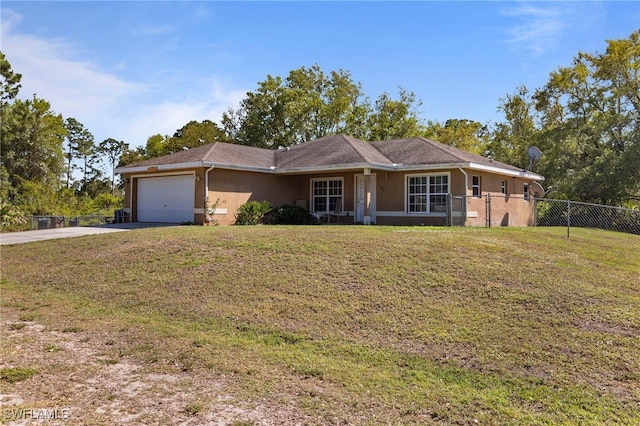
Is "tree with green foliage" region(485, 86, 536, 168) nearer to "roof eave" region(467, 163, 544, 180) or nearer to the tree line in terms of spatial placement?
the tree line

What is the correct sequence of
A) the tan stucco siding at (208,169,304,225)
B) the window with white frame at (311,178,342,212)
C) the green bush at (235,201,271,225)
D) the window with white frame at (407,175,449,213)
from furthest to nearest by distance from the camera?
the window with white frame at (311,178,342,212) → the tan stucco siding at (208,169,304,225) → the green bush at (235,201,271,225) → the window with white frame at (407,175,449,213)

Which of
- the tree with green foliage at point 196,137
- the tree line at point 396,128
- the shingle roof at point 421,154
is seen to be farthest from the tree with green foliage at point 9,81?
the shingle roof at point 421,154

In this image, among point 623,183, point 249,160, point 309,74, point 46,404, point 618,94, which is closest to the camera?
point 46,404

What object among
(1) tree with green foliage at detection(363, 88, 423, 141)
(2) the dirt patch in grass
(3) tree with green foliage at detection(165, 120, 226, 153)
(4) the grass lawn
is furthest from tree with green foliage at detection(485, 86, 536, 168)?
(2) the dirt patch in grass

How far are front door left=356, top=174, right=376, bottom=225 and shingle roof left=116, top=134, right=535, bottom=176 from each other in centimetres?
109

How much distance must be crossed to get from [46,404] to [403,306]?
505 centimetres

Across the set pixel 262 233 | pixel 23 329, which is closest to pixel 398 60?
pixel 262 233

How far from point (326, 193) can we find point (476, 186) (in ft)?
22.4

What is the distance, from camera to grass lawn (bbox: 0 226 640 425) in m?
4.73

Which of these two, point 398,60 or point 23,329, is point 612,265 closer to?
point 23,329

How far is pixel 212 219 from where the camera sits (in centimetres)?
1983

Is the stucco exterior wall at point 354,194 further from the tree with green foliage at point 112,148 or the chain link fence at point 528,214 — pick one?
the tree with green foliage at point 112,148

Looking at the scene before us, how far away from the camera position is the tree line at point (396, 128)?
88.7ft

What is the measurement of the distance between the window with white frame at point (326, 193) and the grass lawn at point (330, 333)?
→ 1057 centimetres
